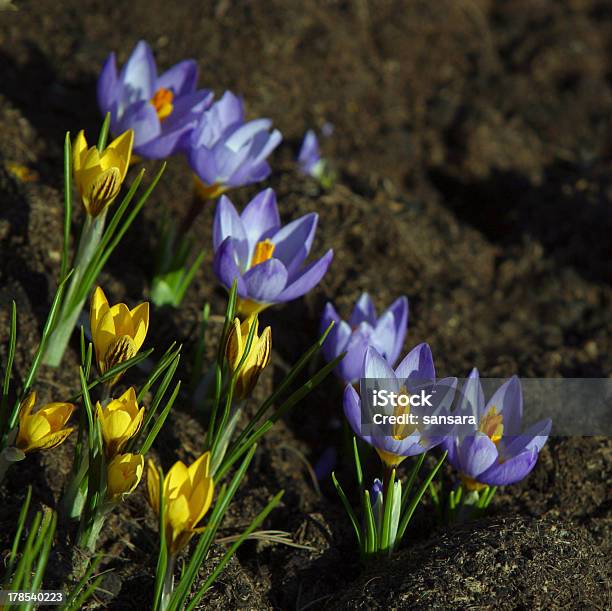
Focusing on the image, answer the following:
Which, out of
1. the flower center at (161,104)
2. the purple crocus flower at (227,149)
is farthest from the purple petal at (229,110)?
the flower center at (161,104)

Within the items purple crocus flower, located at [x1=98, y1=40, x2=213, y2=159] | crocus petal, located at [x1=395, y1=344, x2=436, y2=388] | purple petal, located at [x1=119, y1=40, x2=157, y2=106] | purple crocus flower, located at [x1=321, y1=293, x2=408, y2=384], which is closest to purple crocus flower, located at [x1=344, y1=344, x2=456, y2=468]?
crocus petal, located at [x1=395, y1=344, x2=436, y2=388]

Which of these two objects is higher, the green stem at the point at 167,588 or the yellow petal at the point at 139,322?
the yellow petal at the point at 139,322

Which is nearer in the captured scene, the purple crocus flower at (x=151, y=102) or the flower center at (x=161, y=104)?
the purple crocus flower at (x=151, y=102)

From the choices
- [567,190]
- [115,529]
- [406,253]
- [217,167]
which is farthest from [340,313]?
[567,190]

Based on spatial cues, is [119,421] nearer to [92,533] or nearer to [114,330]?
[114,330]

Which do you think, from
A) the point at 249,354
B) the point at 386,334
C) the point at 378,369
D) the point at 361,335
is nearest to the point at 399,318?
the point at 386,334

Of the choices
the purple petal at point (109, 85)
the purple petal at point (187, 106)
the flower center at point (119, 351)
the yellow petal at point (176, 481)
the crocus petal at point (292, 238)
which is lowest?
the crocus petal at point (292, 238)

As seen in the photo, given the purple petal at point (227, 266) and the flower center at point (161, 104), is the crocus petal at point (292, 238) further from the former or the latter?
the flower center at point (161, 104)

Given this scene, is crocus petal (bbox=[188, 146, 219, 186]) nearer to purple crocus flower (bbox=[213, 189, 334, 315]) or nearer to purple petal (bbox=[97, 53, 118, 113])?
purple crocus flower (bbox=[213, 189, 334, 315])
